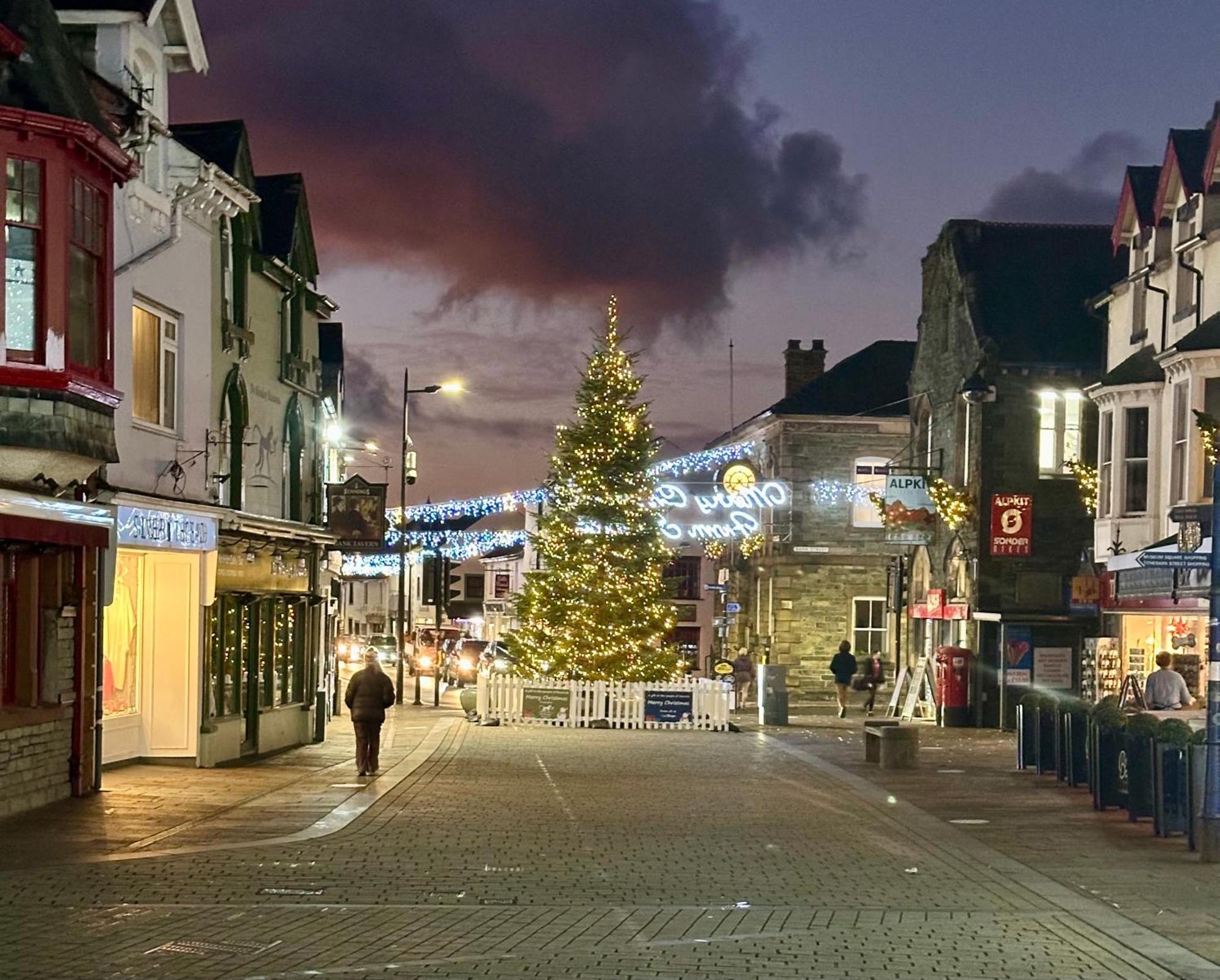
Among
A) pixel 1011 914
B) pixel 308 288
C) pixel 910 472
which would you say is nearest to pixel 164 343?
pixel 308 288

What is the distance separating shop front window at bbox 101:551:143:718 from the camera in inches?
912

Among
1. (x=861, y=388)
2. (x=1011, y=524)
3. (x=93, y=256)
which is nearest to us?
(x=93, y=256)

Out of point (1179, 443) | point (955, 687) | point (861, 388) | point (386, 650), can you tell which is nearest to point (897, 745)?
point (1179, 443)

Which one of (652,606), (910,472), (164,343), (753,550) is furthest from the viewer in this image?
(753,550)

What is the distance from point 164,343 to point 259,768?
18.6ft

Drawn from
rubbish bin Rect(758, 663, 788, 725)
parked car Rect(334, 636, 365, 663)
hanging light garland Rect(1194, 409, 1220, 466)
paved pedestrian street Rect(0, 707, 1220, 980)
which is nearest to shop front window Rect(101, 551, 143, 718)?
paved pedestrian street Rect(0, 707, 1220, 980)

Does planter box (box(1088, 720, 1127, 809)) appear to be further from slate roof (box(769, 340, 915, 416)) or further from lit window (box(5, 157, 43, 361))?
slate roof (box(769, 340, 915, 416))

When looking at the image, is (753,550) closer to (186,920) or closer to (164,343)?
(164,343)

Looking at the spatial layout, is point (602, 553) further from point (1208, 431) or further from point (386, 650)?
point (386, 650)

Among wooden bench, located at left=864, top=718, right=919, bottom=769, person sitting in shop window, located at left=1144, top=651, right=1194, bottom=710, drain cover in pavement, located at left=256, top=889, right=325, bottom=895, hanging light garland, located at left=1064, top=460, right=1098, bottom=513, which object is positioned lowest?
wooden bench, located at left=864, top=718, right=919, bottom=769

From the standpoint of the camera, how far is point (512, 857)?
15.2 m

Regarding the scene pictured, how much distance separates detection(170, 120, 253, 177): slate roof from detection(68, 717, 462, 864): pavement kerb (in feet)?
27.7

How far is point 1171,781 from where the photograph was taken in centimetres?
1700

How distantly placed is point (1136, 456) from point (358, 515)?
13423 mm
